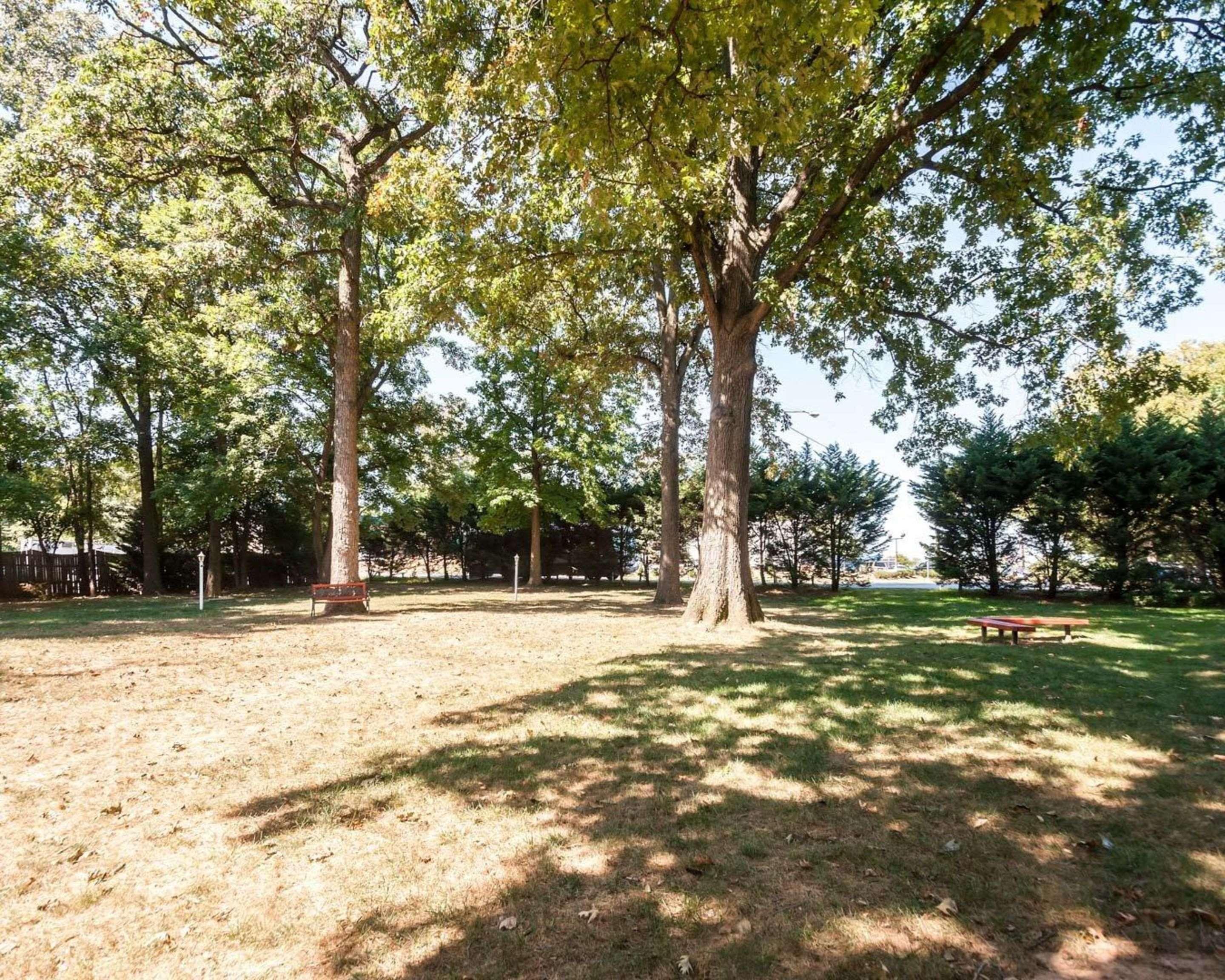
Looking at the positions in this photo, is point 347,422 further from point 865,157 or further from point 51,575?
point 51,575

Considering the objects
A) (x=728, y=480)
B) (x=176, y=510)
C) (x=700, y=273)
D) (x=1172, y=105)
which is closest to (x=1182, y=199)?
(x=1172, y=105)

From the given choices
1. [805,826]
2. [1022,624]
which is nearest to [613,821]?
[805,826]

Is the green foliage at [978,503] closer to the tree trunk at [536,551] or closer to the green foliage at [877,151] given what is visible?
the green foliage at [877,151]

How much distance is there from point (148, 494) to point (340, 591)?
42.3 feet

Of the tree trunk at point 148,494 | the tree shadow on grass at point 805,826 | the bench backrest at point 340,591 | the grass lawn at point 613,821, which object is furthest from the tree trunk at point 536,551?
the tree shadow on grass at point 805,826

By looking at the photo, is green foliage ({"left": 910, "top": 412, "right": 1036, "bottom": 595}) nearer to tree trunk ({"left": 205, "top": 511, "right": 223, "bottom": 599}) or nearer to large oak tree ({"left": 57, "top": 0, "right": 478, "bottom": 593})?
large oak tree ({"left": 57, "top": 0, "right": 478, "bottom": 593})

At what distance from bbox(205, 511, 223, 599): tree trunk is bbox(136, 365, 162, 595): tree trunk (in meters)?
1.56

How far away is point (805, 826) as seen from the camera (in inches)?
129

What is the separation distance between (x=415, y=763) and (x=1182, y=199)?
12948mm

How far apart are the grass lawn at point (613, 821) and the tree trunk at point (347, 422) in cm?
630

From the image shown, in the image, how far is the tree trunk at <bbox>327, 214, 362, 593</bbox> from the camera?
13.3 meters

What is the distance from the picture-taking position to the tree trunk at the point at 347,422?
13.3 meters

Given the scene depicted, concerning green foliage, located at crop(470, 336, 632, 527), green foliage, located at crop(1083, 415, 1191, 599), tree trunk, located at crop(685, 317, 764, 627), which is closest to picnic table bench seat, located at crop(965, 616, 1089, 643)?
tree trunk, located at crop(685, 317, 764, 627)

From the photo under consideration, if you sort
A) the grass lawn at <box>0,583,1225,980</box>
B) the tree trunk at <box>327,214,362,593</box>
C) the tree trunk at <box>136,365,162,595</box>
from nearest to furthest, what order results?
1. the grass lawn at <box>0,583,1225,980</box>
2. the tree trunk at <box>327,214,362,593</box>
3. the tree trunk at <box>136,365,162,595</box>
